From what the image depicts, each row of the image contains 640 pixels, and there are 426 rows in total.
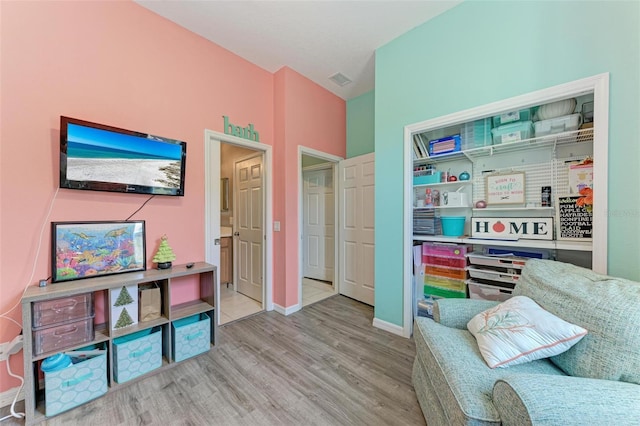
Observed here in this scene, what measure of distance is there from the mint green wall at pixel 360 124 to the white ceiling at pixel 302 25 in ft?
2.17

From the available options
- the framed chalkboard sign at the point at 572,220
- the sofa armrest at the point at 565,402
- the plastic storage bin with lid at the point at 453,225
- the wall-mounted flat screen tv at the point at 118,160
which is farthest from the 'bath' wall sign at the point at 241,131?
the framed chalkboard sign at the point at 572,220

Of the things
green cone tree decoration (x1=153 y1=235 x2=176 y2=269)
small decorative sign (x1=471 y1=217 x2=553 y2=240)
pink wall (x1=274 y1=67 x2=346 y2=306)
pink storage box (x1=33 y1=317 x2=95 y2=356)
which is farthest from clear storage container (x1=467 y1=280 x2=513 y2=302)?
pink storage box (x1=33 y1=317 x2=95 y2=356)

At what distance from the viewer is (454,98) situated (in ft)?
6.97

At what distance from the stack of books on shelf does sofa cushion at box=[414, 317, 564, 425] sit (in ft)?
3.87

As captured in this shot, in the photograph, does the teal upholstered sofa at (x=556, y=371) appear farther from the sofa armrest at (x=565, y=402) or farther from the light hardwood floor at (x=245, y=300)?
the light hardwood floor at (x=245, y=300)

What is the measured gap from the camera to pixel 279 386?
1745 mm

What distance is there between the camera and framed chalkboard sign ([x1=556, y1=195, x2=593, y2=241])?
5.94ft

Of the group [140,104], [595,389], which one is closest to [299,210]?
[140,104]

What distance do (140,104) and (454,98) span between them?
9.13 ft

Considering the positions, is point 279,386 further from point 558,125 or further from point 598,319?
point 558,125

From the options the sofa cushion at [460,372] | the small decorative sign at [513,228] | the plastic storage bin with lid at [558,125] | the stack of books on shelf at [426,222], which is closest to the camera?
the sofa cushion at [460,372]

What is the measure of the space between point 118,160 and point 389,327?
9.63 feet

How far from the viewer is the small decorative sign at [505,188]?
2.17 metres

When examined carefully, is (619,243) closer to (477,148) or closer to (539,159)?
(539,159)
